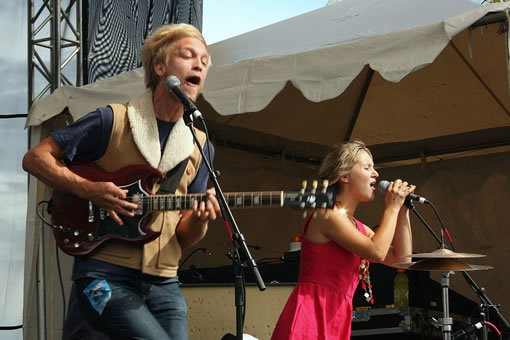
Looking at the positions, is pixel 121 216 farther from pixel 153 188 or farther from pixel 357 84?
pixel 357 84

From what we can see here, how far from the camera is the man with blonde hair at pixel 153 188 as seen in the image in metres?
2.44

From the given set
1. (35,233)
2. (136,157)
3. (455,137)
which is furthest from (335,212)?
(455,137)

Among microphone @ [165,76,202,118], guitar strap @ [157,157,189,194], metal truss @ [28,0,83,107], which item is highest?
metal truss @ [28,0,83,107]

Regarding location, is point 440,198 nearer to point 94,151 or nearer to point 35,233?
point 35,233

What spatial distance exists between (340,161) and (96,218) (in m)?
1.53

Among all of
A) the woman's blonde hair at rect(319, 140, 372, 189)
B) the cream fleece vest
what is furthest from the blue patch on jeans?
the woman's blonde hair at rect(319, 140, 372, 189)

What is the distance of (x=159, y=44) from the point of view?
2.83 m

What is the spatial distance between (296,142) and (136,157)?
539cm

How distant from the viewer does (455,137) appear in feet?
23.7

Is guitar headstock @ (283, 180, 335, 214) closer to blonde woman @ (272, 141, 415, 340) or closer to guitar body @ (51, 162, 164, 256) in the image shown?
guitar body @ (51, 162, 164, 256)

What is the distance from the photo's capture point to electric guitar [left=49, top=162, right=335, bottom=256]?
257cm

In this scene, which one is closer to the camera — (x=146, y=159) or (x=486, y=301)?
(x=146, y=159)

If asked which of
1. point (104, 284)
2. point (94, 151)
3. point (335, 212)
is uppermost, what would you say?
point (94, 151)

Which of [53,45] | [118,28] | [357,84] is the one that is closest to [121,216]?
[357,84]
